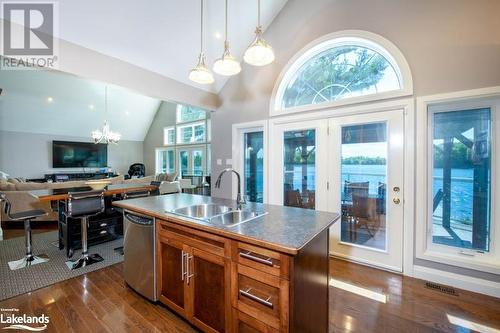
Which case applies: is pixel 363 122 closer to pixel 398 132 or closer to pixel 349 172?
pixel 398 132

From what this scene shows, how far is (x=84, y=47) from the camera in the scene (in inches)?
113

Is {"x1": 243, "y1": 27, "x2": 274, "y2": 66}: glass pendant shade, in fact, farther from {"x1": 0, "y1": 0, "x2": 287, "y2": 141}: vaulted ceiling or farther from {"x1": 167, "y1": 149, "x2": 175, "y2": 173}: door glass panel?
{"x1": 167, "y1": 149, "x2": 175, "y2": 173}: door glass panel

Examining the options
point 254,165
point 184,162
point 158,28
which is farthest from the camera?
point 184,162

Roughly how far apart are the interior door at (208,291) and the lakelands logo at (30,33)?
3.03 m

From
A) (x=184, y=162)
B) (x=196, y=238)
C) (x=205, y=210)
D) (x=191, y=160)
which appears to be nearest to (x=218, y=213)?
(x=205, y=210)

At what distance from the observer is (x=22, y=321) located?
5.96ft

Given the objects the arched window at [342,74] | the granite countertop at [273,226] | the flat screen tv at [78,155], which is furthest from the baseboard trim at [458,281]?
the flat screen tv at [78,155]

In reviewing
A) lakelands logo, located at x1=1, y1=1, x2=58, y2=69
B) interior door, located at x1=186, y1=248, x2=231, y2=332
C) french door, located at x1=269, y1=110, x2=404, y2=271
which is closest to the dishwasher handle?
interior door, located at x1=186, y1=248, x2=231, y2=332

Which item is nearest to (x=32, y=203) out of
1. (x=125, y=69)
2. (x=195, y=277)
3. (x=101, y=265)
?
(x=101, y=265)

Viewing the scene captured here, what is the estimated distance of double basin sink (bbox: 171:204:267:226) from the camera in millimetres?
1735

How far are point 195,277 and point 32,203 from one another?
4257 millimetres

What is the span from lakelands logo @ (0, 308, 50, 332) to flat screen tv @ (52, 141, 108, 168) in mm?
7989

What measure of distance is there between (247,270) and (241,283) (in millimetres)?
118

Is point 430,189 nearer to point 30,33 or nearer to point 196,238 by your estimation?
point 196,238
